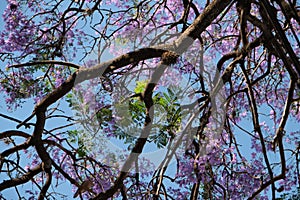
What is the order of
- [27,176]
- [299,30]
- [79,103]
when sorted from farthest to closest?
[299,30] → [79,103] → [27,176]

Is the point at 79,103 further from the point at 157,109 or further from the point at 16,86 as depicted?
the point at 16,86

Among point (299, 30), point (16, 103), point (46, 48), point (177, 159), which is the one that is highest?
point (299, 30)

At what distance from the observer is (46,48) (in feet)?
10.7

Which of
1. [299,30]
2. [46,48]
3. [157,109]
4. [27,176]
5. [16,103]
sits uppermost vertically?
[299,30]

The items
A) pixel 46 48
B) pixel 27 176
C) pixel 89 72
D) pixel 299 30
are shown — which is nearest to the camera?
pixel 89 72

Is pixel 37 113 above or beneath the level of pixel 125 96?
beneath

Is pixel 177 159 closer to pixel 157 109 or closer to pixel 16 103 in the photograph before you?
pixel 157 109

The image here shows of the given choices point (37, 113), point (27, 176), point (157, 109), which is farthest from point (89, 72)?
point (27, 176)

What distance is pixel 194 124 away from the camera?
2633mm

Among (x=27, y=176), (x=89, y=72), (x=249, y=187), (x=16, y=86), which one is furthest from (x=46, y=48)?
(x=249, y=187)

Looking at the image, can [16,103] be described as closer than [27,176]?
No

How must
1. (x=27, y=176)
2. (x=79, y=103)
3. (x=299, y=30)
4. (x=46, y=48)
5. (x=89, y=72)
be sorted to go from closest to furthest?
(x=89, y=72) → (x=27, y=176) → (x=79, y=103) → (x=46, y=48) → (x=299, y=30)

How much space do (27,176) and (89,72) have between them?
775 millimetres

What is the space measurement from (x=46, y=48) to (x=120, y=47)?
1.63 feet
